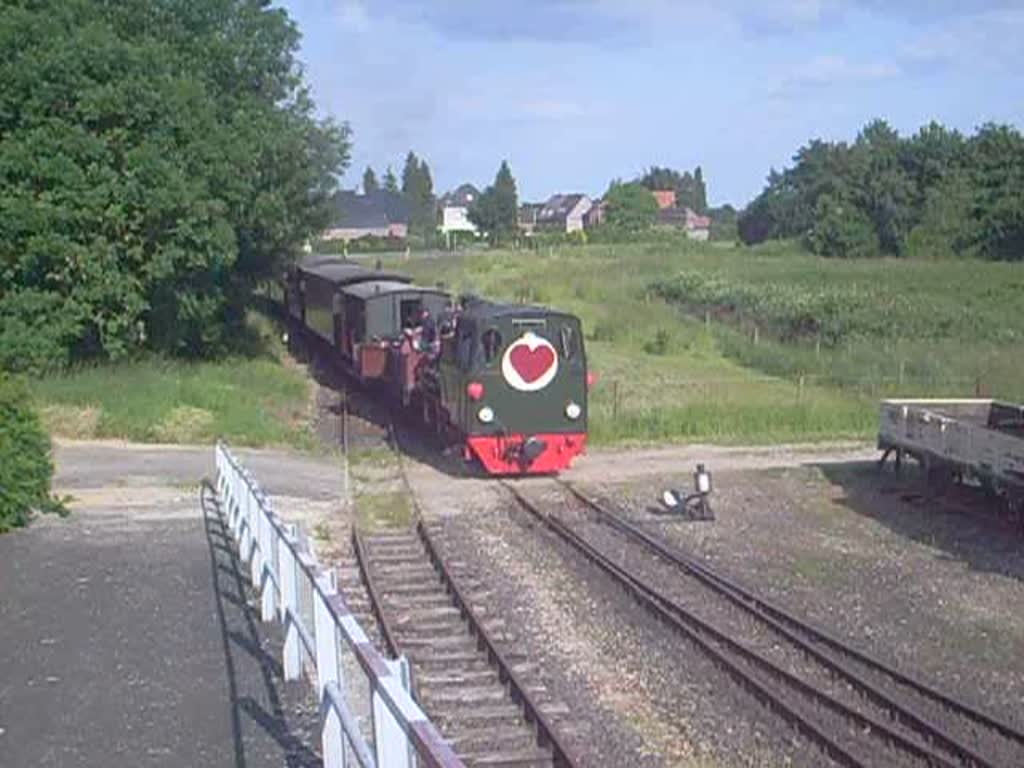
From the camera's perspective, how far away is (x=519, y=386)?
72.7ft

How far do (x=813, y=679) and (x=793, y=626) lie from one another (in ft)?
5.79

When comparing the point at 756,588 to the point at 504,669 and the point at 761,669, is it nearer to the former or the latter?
the point at 761,669

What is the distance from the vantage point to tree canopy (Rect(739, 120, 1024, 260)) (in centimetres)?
8344

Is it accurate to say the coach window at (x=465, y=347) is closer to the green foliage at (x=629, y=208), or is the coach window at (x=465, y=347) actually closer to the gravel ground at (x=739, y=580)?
the gravel ground at (x=739, y=580)

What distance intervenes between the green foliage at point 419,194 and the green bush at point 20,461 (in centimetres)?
13629

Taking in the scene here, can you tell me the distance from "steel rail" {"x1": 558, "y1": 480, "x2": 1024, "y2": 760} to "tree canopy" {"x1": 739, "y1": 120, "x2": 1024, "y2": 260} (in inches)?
2682

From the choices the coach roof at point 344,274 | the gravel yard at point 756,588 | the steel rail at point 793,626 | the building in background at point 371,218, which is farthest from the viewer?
the building in background at point 371,218

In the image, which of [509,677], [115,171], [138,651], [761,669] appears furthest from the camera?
[115,171]

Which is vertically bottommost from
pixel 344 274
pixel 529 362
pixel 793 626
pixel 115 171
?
pixel 793 626

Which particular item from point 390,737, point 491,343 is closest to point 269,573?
point 390,737

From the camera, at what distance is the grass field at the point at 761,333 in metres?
29.4

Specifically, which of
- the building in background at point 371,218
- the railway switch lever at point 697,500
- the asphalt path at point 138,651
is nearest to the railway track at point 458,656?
the asphalt path at point 138,651

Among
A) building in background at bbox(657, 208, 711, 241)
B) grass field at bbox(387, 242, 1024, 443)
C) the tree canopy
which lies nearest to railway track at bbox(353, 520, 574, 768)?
grass field at bbox(387, 242, 1024, 443)

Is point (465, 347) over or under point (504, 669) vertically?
over
